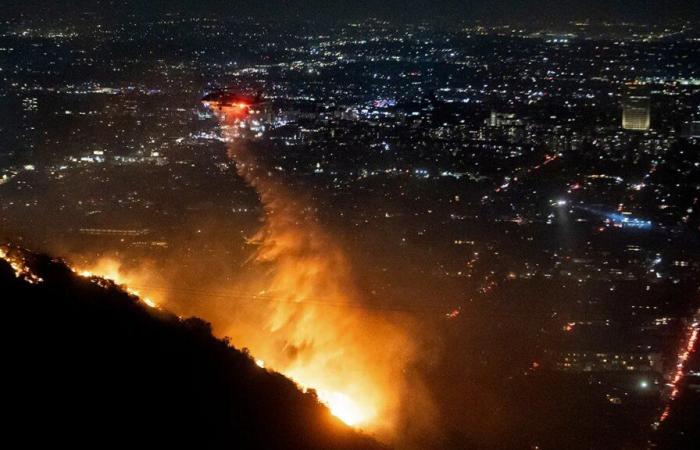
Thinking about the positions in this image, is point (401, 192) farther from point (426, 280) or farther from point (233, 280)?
point (233, 280)

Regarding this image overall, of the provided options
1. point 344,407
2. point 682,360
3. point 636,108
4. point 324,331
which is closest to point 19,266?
point 324,331

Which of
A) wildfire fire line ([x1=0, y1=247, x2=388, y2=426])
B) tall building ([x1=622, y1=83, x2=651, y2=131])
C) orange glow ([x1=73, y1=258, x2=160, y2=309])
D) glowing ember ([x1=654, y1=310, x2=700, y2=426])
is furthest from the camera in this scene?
tall building ([x1=622, y1=83, x2=651, y2=131])

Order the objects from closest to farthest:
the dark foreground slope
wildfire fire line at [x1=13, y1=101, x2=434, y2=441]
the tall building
→ the dark foreground slope
wildfire fire line at [x1=13, y1=101, x2=434, y2=441]
the tall building

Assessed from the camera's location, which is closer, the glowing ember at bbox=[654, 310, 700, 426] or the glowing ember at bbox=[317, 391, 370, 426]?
the glowing ember at bbox=[317, 391, 370, 426]

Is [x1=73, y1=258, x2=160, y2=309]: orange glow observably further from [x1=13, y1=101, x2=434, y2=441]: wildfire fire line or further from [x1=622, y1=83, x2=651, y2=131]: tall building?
[x1=622, y1=83, x2=651, y2=131]: tall building

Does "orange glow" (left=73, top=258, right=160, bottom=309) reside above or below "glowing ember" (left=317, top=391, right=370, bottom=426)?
above

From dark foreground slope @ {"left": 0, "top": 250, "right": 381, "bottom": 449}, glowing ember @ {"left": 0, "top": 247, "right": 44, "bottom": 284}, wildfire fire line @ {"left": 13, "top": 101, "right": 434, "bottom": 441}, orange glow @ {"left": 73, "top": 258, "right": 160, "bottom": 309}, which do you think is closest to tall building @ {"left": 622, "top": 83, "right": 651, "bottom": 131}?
wildfire fire line @ {"left": 13, "top": 101, "right": 434, "bottom": 441}

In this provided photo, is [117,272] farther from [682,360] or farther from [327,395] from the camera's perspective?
[682,360]
